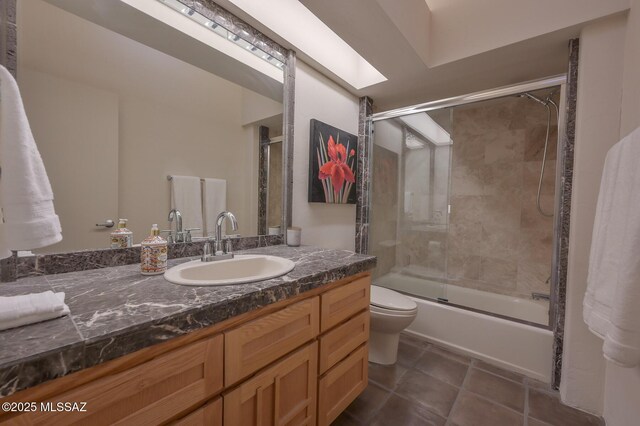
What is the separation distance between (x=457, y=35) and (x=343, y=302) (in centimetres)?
187

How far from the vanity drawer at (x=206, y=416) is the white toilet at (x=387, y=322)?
3.62 feet

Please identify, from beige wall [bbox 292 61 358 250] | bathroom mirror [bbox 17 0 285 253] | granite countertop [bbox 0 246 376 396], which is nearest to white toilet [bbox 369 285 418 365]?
beige wall [bbox 292 61 358 250]

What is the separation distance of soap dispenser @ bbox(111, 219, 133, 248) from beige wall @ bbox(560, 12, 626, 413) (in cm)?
225

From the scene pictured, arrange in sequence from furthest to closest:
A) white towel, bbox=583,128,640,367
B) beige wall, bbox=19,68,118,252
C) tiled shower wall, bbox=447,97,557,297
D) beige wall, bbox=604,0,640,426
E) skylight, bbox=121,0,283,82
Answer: tiled shower wall, bbox=447,97,557,297 → skylight, bbox=121,0,283,82 → beige wall, bbox=604,0,640,426 → beige wall, bbox=19,68,118,252 → white towel, bbox=583,128,640,367

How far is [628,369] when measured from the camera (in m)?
1.06

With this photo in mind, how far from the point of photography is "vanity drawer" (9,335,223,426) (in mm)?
490

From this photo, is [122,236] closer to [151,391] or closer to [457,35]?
[151,391]

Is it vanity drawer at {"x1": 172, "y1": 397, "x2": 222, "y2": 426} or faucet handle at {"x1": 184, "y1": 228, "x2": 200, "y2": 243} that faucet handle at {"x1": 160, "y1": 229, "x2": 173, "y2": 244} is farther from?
vanity drawer at {"x1": 172, "y1": 397, "x2": 222, "y2": 426}

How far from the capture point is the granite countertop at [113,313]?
44 centimetres

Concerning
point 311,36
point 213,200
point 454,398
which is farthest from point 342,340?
point 311,36

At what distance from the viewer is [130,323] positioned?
1.80ft

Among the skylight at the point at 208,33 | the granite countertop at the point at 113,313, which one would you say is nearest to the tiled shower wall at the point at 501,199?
the skylight at the point at 208,33

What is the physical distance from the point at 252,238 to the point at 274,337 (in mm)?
776

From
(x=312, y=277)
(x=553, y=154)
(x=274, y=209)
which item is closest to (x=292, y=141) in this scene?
(x=274, y=209)
